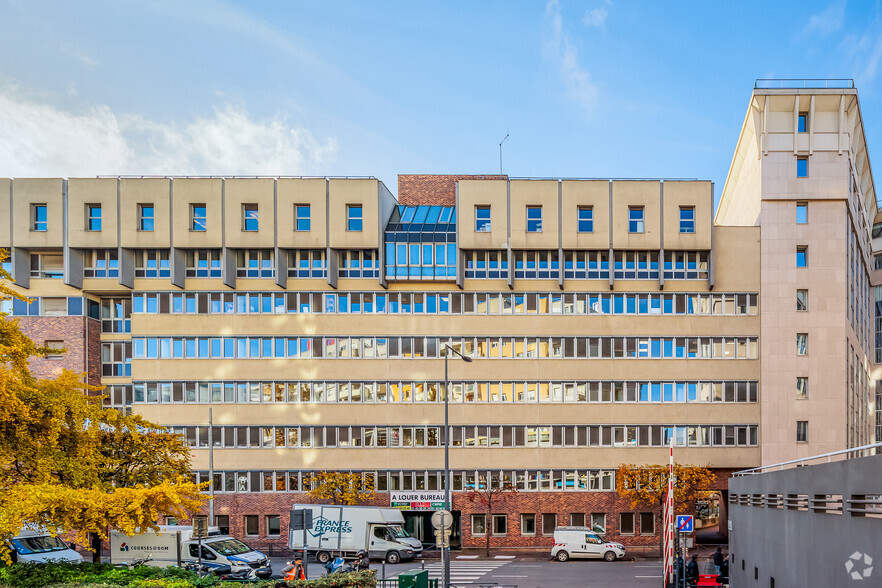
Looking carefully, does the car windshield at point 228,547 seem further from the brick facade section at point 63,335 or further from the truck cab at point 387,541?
the brick facade section at point 63,335

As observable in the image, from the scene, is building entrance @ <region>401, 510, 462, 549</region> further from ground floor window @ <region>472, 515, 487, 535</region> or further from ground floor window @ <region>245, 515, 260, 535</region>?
ground floor window @ <region>245, 515, 260, 535</region>

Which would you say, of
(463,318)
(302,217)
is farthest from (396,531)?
(302,217)

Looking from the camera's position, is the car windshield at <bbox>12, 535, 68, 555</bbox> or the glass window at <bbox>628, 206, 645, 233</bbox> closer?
the car windshield at <bbox>12, 535, 68, 555</bbox>

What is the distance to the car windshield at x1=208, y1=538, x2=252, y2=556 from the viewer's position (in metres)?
31.2

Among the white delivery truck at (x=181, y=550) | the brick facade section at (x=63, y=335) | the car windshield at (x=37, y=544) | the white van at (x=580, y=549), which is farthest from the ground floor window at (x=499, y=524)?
the brick facade section at (x=63, y=335)

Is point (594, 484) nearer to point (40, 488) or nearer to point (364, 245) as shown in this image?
point (364, 245)

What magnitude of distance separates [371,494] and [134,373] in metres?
17.9

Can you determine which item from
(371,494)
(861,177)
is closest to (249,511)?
(371,494)

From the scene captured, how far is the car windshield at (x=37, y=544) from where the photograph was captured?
28.5m

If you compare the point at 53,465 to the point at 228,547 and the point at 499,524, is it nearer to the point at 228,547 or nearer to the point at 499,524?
the point at 228,547

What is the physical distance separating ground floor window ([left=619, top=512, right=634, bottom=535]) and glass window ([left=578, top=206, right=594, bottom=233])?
19100 millimetres

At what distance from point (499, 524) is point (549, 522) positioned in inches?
131

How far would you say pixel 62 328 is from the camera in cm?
4466

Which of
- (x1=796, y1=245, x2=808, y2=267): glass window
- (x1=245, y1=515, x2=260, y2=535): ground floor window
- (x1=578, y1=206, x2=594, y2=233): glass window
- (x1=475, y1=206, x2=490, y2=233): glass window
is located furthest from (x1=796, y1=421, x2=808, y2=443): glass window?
(x1=245, y1=515, x2=260, y2=535): ground floor window
